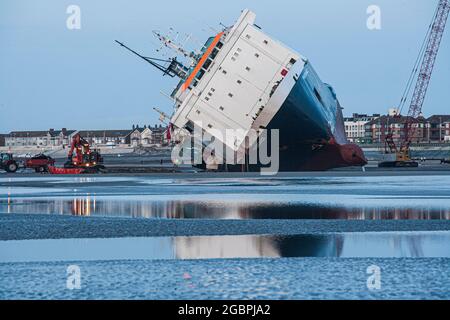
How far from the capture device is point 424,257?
531 inches

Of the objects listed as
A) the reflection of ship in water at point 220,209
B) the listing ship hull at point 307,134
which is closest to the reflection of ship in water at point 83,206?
the reflection of ship in water at point 220,209

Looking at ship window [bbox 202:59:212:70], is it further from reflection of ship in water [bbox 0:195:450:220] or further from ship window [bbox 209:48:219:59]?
reflection of ship in water [bbox 0:195:450:220]

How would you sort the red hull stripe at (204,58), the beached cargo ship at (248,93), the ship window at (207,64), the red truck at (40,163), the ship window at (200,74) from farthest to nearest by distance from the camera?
the red truck at (40,163)
the ship window at (200,74)
the ship window at (207,64)
the red hull stripe at (204,58)
the beached cargo ship at (248,93)

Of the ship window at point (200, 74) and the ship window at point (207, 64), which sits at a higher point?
the ship window at point (207, 64)

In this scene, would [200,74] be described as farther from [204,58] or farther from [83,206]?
[83,206]

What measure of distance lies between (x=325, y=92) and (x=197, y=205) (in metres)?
35.7

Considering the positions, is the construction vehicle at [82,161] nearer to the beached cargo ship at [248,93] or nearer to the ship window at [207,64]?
the beached cargo ship at [248,93]

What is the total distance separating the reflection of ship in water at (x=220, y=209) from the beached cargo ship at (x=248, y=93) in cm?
2196

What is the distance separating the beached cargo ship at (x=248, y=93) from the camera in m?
49.0

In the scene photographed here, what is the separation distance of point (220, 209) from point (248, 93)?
2610cm

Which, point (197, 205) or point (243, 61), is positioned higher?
point (243, 61)

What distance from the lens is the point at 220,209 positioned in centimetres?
2386

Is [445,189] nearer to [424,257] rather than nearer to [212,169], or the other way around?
[424,257]
